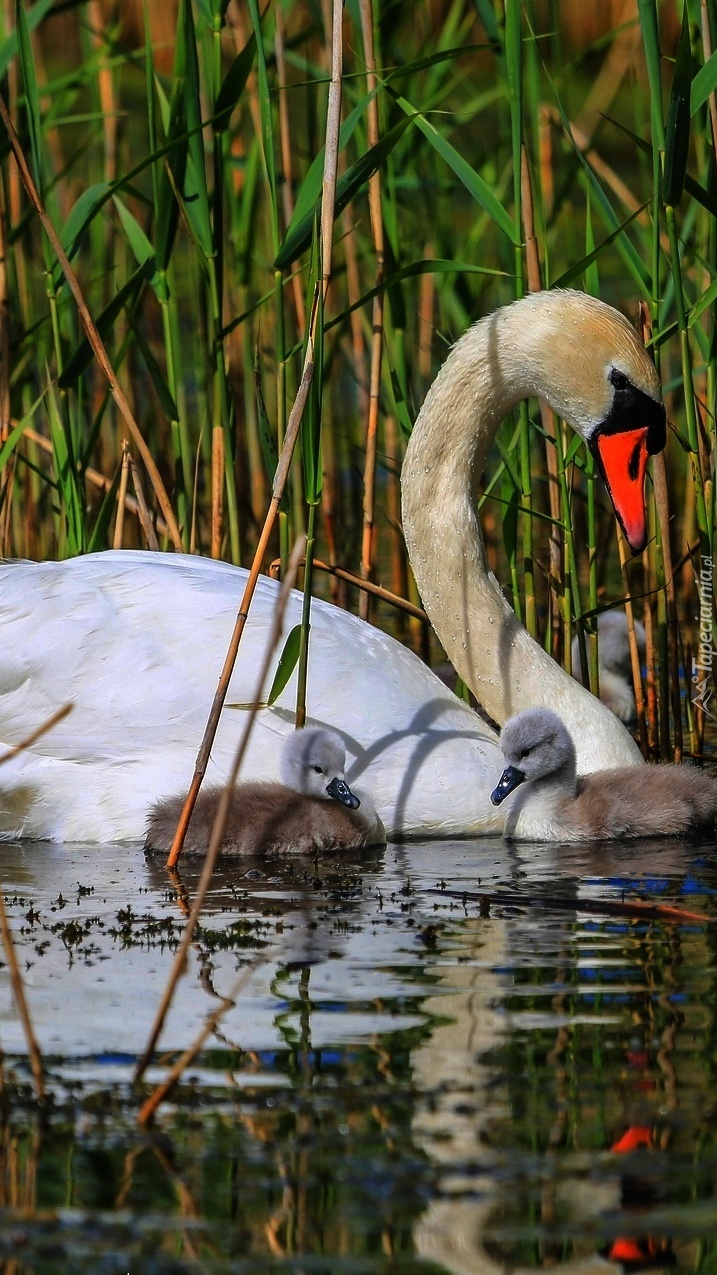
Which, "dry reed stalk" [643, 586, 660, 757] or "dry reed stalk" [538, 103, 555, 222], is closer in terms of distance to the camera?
"dry reed stalk" [643, 586, 660, 757]

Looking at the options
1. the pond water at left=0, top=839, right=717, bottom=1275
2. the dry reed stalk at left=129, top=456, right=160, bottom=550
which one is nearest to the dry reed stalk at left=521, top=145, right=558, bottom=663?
the dry reed stalk at left=129, top=456, right=160, bottom=550

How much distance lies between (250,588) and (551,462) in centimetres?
208

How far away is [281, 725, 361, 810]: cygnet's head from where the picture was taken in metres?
5.54

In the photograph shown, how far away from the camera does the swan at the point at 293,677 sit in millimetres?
5883

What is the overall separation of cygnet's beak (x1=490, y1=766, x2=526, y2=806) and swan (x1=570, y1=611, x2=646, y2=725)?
1.97m

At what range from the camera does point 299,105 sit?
72.9 ft

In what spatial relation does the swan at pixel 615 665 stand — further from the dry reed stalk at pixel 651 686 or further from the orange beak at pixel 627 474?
the orange beak at pixel 627 474

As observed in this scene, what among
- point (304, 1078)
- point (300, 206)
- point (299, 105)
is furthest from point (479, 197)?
point (299, 105)

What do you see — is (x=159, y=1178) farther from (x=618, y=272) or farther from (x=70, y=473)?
(x=618, y=272)

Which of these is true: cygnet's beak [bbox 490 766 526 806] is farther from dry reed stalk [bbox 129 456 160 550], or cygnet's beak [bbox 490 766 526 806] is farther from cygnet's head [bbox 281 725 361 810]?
dry reed stalk [bbox 129 456 160 550]

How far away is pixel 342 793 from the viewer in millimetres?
5520

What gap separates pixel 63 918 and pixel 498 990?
1282mm

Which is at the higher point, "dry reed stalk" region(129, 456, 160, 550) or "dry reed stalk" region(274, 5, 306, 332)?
"dry reed stalk" region(274, 5, 306, 332)

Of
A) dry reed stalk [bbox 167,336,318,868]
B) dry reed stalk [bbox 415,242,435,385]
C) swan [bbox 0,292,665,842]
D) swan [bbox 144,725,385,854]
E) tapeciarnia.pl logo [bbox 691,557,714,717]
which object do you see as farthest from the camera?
dry reed stalk [bbox 415,242,435,385]
